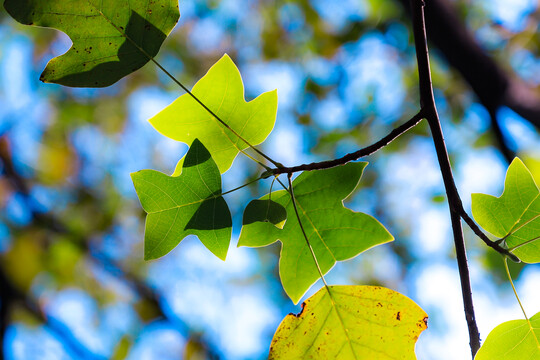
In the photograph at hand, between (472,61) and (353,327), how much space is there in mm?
1534

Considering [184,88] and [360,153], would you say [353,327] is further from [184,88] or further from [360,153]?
[184,88]

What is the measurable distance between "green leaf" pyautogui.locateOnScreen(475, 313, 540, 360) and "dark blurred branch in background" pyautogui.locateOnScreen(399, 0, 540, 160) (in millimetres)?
1253

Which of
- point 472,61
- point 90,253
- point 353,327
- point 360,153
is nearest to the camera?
point 360,153

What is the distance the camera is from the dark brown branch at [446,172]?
71cm

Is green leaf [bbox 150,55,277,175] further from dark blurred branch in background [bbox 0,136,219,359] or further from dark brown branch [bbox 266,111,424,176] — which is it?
dark blurred branch in background [bbox 0,136,219,359]

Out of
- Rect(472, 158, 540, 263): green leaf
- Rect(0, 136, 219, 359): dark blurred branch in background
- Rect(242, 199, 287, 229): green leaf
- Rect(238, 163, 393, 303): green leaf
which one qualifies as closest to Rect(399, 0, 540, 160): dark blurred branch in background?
Rect(472, 158, 540, 263): green leaf

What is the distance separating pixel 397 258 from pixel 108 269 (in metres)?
2.88

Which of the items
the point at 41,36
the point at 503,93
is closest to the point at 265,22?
the point at 41,36

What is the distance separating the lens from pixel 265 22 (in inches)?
160

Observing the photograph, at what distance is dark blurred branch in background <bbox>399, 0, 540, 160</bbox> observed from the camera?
182 centimetres

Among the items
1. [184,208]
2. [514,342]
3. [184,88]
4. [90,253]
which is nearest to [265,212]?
[184,208]

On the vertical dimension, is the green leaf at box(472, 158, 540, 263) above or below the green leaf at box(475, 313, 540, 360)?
above

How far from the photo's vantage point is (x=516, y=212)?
2.61 feet

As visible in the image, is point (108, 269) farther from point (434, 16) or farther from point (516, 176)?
point (516, 176)
